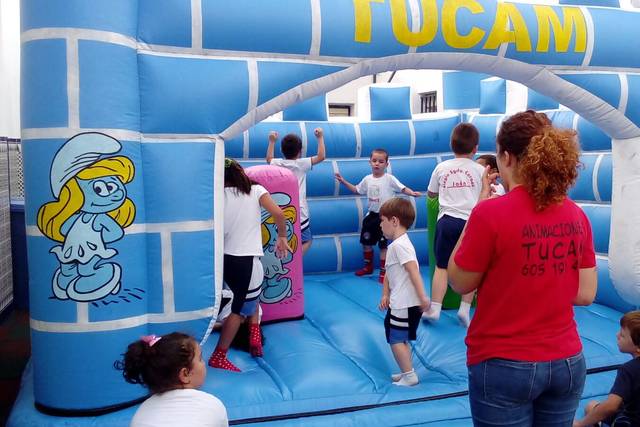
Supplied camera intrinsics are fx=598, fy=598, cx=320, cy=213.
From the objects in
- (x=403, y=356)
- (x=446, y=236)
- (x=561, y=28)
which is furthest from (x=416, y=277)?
(x=561, y=28)

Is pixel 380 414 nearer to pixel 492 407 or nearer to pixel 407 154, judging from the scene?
pixel 492 407

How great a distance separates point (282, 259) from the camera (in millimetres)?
3514

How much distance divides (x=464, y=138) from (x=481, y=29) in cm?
60

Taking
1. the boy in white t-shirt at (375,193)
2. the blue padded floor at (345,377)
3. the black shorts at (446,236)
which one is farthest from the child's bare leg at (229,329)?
the boy in white t-shirt at (375,193)

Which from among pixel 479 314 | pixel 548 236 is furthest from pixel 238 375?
pixel 548 236

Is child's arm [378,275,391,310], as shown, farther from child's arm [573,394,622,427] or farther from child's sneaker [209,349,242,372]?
child's arm [573,394,622,427]

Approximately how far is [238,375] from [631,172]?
231 cm

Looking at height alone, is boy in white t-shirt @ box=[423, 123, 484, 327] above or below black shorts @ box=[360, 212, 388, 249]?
above

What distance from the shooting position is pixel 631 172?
3211mm

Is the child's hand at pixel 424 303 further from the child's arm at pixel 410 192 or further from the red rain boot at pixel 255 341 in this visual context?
the child's arm at pixel 410 192

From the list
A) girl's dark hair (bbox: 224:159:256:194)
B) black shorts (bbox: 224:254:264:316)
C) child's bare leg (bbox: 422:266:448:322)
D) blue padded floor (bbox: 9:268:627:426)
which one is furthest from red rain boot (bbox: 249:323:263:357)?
child's bare leg (bbox: 422:266:448:322)

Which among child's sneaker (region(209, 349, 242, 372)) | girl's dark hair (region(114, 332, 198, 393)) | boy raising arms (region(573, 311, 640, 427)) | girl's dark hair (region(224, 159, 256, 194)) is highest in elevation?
girl's dark hair (region(224, 159, 256, 194))

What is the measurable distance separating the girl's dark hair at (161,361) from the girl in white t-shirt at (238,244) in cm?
132

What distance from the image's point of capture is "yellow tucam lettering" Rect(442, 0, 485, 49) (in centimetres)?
279
